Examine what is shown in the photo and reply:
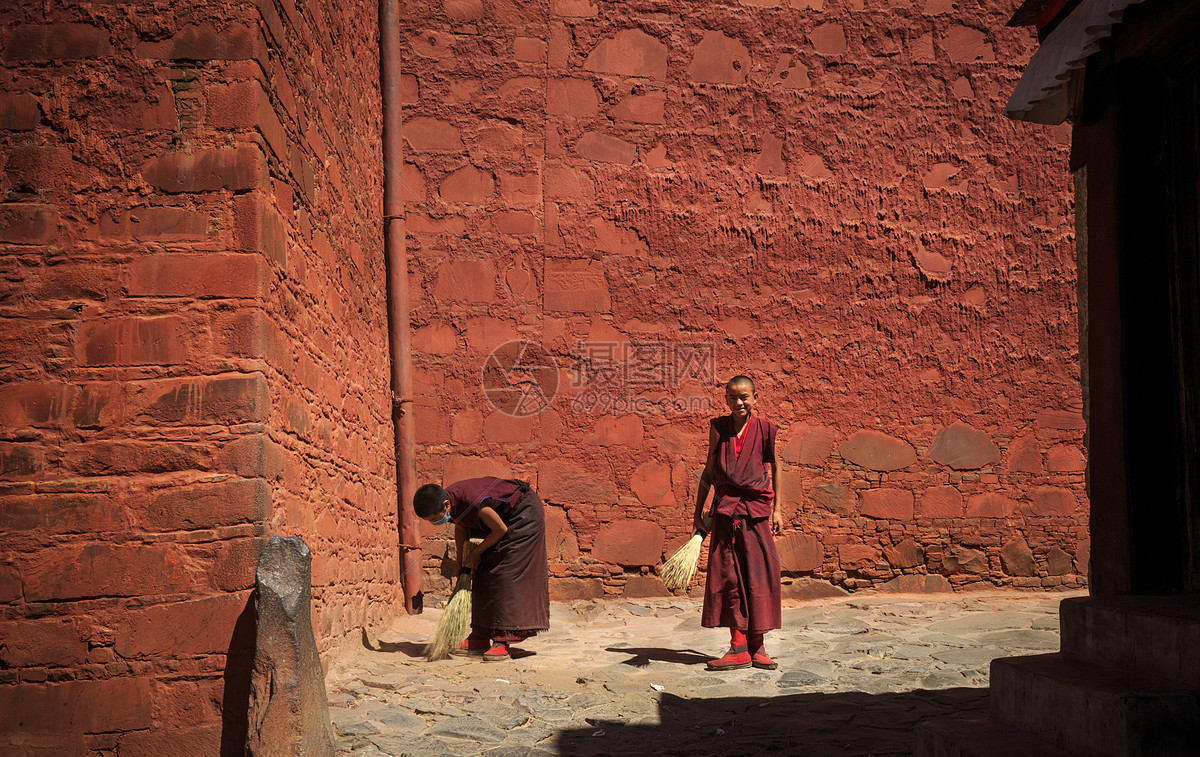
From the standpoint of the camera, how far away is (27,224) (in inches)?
154

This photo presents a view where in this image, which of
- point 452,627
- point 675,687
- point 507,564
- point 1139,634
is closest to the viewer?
point 1139,634

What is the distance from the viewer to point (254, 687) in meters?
3.62

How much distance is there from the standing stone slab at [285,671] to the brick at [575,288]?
4443 mm

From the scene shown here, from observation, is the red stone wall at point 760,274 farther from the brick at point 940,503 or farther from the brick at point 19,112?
the brick at point 19,112

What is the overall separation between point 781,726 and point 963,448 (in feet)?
15.4

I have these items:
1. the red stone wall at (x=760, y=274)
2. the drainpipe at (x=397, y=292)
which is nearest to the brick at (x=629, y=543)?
the red stone wall at (x=760, y=274)

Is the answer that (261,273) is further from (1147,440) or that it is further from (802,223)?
(802,223)

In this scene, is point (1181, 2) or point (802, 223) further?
point (802, 223)

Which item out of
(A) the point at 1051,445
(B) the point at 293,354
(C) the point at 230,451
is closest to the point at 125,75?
(B) the point at 293,354

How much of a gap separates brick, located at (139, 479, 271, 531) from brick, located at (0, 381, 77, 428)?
0.51m

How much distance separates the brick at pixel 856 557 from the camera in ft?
26.5

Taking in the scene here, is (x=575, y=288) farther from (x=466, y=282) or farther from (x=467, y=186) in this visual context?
(x=467, y=186)

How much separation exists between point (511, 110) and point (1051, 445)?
221 inches

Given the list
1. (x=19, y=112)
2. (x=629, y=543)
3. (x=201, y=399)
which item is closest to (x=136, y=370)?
(x=201, y=399)
